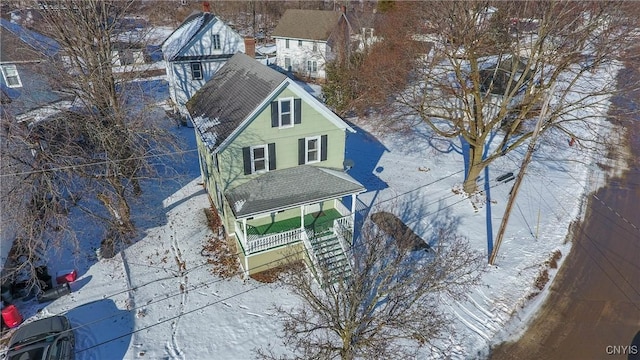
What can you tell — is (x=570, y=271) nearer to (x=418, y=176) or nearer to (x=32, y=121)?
(x=418, y=176)

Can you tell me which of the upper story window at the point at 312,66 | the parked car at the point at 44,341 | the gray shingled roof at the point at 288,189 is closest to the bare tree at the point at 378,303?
the gray shingled roof at the point at 288,189

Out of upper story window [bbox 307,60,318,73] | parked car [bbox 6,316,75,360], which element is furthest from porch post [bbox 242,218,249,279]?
upper story window [bbox 307,60,318,73]

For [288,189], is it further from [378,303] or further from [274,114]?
[378,303]

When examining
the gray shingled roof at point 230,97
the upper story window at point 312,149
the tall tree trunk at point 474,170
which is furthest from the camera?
the tall tree trunk at point 474,170

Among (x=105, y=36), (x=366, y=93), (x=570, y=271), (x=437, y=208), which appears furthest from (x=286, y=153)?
(x=366, y=93)

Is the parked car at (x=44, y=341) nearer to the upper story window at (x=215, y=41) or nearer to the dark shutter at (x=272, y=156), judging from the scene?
the dark shutter at (x=272, y=156)

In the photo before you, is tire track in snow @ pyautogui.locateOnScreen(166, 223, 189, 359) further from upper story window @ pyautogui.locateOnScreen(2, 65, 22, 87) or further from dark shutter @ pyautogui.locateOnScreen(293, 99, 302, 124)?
upper story window @ pyautogui.locateOnScreen(2, 65, 22, 87)
